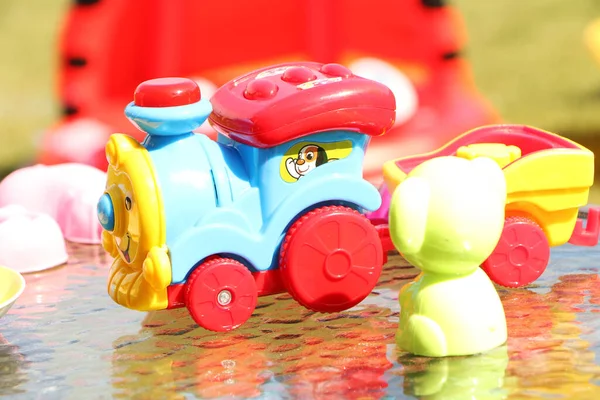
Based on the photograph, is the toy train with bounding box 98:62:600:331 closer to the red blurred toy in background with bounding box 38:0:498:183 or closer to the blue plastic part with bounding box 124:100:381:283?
the blue plastic part with bounding box 124:100:381:283

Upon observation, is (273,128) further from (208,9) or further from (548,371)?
(208,9)

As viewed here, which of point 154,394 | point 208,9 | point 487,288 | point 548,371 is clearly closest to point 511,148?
point 487,288

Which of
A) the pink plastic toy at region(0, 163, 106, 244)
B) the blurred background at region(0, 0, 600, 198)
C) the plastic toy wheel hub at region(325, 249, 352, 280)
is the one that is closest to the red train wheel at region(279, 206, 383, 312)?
the plastic toy wheel hub at region(325, 249, 352, 280)

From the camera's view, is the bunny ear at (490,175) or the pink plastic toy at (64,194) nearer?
the bunny ear at (490,175)

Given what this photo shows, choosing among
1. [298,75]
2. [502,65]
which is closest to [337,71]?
[298,75]

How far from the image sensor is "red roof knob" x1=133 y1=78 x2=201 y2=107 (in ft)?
7.80

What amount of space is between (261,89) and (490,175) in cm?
55

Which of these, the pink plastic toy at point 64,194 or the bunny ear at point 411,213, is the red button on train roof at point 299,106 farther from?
the pink plastic toy at point 64,194

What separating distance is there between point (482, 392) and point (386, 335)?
363 mm

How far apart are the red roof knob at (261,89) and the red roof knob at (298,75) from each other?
64mm

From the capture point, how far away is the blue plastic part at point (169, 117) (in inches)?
92.5

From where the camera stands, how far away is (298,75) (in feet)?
8.33

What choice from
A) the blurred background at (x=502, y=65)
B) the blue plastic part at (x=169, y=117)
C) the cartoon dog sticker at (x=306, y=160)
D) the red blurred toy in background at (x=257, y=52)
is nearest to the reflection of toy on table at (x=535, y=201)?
the cartoon dog sticker at (x=306, y=160)

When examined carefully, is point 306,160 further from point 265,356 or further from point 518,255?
point 518,255
